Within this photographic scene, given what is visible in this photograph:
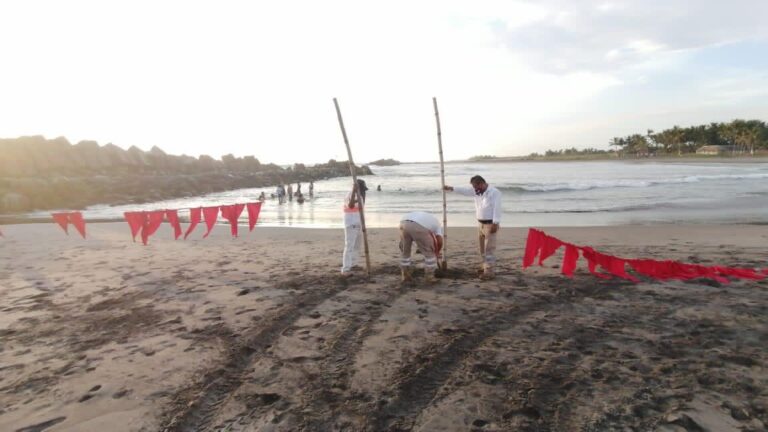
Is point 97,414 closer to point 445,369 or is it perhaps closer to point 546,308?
point 445,369

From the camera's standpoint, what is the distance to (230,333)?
5094mm

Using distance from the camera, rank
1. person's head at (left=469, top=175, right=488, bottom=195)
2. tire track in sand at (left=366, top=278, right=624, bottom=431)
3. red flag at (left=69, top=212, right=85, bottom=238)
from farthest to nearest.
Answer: red flag at (left=69, top=212, right=85, bottom=238) → person's head at (left=469, top=175, right=488, bottom=195) → tire track in sand at (left=366, top=278, right=624, bottom=431)

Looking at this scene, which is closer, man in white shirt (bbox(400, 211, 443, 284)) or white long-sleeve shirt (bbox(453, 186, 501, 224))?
man in white shirt (bbox(400, 211, 443, 284))

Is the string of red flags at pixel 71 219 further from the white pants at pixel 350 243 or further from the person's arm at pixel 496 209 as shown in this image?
the person's arm at pixel 496 209

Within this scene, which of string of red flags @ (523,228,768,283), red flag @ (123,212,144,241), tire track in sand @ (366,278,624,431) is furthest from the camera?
red flag @ (123,212,144,241)

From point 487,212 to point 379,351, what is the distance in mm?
3433

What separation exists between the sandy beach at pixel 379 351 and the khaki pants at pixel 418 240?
43 centimetres

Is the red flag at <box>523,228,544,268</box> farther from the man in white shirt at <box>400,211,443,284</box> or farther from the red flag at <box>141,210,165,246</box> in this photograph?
the red flag at <box>141,210,165,246</box>

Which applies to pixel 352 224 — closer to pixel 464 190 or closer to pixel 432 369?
pixel 464 190

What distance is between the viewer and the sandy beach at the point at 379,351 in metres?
3.36

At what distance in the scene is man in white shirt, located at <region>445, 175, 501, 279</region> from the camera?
23.0 ft

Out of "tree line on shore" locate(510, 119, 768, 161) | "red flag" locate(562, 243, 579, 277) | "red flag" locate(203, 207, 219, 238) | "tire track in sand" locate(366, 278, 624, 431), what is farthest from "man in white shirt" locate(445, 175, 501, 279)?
"tree line on shore" locate(510, 119, 768, 161)

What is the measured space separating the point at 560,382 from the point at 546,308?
6.68ft

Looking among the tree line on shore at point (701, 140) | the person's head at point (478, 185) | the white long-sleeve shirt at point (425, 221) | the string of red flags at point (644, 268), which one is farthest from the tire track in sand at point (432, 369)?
the tree line on shore at point (701, 140)
